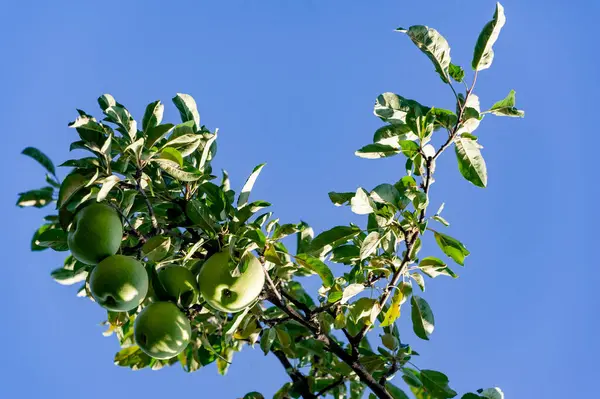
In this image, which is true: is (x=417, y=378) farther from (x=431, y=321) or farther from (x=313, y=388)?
(x=313, y=388)

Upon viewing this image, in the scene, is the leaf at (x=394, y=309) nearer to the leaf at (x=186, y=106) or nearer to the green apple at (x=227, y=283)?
the green apple at (x=227, y=283)

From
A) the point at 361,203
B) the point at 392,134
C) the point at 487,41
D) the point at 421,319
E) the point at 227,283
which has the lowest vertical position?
the point at 227,283

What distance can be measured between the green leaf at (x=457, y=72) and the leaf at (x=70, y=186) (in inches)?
63.7

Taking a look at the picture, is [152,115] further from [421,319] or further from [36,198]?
[421,319]

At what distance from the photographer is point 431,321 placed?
3.06m

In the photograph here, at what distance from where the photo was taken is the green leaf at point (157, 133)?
270cm

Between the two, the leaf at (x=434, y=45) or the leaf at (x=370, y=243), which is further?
the leaf at (x=370, y=243)

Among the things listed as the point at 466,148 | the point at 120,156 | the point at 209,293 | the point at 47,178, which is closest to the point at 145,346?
the point at 209,293

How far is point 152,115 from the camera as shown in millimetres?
2771

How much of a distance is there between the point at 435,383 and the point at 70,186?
2.01m

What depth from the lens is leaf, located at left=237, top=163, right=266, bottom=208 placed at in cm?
276

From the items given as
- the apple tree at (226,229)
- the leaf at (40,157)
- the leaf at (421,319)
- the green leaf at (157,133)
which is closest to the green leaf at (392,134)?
the apple tree at (226,229)

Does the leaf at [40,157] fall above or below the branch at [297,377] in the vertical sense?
above

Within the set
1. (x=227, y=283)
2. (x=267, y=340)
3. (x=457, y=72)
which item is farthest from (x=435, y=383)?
(x=457, y=72)
